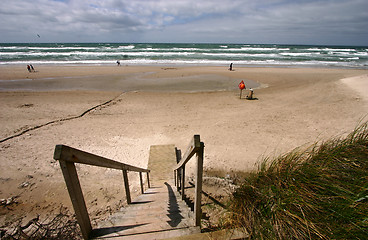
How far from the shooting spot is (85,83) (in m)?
18.4

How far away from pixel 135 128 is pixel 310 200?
26.6 ft

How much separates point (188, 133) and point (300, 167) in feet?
20.4

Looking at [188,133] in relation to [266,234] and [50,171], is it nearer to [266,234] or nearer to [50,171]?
[50,171]

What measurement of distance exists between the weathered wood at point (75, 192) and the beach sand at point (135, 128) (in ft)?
8.84

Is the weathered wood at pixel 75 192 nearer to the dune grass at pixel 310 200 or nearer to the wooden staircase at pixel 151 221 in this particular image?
the wooden staircase at pixel 151 221

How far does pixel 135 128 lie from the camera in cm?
895

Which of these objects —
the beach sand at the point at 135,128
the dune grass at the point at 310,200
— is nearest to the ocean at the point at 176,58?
the beach sand at the point at 135,128

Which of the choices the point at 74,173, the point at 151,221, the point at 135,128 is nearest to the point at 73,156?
the point at 74,173

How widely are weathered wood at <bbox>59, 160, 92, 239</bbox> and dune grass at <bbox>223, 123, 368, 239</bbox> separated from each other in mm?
1560

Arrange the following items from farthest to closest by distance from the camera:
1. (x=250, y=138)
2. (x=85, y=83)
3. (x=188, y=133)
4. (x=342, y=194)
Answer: (x=85, y=83)
(x=188, y=133)
(x=250, y=138)
(x=342, y=194)

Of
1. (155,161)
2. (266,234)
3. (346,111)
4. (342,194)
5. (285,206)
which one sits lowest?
(155,161)

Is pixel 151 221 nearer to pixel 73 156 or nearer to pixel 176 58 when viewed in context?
pixel 73 156

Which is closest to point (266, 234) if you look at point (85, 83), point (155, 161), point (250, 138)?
point (155, 161)

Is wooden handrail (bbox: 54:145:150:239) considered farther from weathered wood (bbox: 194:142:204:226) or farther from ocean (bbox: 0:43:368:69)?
ocean (bbox: 0:43:368:69)
